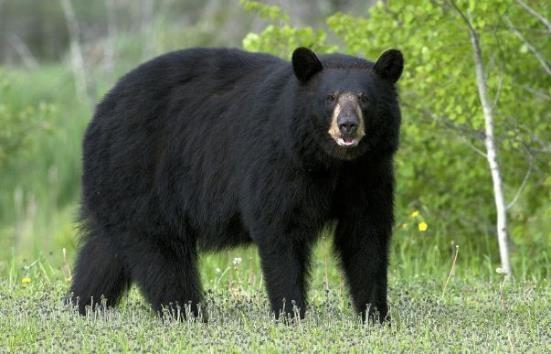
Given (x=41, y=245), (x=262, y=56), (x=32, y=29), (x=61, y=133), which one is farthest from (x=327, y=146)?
(x=32, y=29)

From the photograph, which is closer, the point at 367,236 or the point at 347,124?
the point at 347,124

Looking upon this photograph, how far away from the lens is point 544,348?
525cm

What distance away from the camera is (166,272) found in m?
6.56

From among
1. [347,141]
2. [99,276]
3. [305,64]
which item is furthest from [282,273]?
[99,276]

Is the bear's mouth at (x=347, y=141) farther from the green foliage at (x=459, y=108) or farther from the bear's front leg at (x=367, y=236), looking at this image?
the green foliage at (x=459, y=108)

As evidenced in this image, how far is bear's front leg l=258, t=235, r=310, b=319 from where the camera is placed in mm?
5914

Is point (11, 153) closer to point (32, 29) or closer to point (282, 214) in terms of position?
point (282, 214)

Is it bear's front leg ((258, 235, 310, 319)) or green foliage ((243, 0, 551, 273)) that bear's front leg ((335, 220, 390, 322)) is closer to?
bear's front leg ((258, 235, 310, 319))

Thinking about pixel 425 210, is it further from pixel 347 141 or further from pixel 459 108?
pixel 347 141

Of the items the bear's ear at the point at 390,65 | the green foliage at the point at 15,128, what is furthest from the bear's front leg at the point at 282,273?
the green foliage at the point at 15,128

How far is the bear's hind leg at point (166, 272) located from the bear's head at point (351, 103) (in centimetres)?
130

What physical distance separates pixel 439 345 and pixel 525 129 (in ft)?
11.1

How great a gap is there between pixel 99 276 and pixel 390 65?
215 centimetres

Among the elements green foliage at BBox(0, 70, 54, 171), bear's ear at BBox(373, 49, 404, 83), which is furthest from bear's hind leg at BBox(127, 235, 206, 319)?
green foliage at BBox(0, 70, 54, 171)
